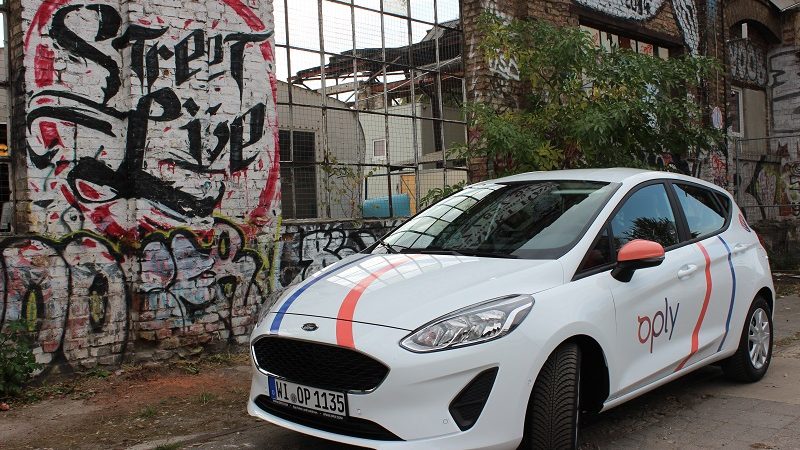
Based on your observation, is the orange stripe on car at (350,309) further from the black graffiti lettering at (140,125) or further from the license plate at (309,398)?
the black graffiti lettering at (140,125)

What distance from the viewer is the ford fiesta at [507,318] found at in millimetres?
3391

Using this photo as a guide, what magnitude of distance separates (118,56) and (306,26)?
2.15 m

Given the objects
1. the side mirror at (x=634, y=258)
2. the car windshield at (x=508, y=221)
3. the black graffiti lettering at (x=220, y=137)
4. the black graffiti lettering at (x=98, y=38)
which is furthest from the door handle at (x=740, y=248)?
the black graffiti lettering at (x=98, y=38)

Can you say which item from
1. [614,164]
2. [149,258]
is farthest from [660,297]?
[149,258]

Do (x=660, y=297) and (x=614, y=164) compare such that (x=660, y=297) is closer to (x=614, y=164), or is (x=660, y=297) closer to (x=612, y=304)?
(x=612, y=304)

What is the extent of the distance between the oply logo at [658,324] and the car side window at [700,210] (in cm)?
79

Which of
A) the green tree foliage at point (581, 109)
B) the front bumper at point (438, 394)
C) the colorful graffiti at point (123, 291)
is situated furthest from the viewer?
the green tree foliage at point (581, 109)

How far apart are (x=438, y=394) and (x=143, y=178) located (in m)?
3.96

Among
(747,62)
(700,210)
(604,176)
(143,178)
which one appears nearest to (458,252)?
(604,176)

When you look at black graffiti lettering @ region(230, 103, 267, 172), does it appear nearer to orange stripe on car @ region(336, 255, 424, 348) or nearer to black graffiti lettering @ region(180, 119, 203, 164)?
black graffiti lettering @ region(180, 119, 203, 164)

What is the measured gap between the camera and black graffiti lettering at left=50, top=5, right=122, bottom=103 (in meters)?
5.99

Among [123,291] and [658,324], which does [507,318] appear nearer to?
[658,324]

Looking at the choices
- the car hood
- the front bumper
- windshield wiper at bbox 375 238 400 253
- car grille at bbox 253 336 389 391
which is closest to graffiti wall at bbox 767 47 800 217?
windshield wiper at bbox 375 238 400 253

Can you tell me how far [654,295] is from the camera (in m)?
4.39
